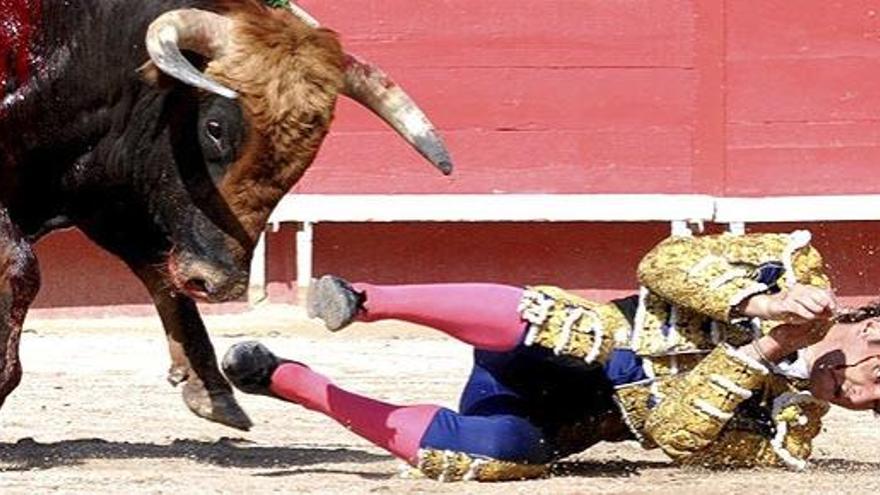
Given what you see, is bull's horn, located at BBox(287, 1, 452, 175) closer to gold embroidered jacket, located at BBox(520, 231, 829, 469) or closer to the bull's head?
the bull's head

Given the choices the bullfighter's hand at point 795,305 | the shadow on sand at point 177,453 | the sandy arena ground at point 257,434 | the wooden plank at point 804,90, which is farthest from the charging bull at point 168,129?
the wooden plank at point 804,90

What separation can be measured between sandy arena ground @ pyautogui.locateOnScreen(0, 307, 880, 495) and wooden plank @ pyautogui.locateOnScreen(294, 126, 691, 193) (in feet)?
1.74

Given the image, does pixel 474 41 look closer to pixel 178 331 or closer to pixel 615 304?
pixel 178 331

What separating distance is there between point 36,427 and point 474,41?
3.09 metres

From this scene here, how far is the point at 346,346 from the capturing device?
7238 mm

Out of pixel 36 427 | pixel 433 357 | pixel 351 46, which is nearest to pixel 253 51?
pixel 36 427

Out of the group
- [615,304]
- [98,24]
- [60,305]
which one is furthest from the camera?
[60,305]

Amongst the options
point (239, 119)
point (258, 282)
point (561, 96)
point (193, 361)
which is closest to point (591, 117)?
point (561, 96)

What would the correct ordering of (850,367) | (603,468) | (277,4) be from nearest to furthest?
(850,367), (603,468), (277,4)

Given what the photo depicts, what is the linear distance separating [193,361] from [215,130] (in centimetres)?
69

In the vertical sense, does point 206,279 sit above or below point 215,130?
below

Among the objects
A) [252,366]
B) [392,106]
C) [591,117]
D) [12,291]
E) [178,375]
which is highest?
[392,106]

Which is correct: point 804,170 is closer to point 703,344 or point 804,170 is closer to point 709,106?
point 709,106

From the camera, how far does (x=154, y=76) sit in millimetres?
4688
